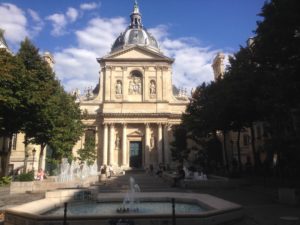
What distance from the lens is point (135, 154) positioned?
53.1 meters

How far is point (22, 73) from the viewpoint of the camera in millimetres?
26453

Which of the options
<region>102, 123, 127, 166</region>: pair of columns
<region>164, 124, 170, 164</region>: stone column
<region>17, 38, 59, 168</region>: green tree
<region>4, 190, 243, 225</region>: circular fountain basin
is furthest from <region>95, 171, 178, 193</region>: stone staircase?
<region>164, 124, 170, 164</region>: stone column

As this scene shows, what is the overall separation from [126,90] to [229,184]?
3326cm

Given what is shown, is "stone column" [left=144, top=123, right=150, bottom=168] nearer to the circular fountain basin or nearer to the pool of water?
the pool of water

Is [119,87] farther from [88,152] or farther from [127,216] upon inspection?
[127,216]

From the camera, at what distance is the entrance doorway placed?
52.7 metres

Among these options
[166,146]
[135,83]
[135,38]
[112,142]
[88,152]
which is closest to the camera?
[88,152]

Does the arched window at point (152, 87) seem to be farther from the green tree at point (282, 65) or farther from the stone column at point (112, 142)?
the green tree at point (282, 65)

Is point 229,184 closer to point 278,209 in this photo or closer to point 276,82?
point 276,82

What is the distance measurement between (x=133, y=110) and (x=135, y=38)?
17.9 m

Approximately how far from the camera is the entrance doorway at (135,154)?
52662 mm

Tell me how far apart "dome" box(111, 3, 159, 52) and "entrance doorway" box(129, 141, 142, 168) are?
62.9 feet

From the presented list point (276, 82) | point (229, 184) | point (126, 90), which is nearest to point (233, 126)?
point (229, 184)

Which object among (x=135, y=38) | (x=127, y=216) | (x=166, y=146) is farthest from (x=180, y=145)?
(x=127, y=216)
